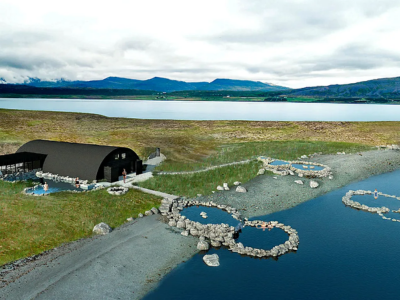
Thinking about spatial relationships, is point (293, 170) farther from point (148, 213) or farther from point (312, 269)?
point (312, 269)

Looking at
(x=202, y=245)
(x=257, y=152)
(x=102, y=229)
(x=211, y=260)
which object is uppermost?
(x=257, y=152)

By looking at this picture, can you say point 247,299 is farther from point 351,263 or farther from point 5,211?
point 5,211

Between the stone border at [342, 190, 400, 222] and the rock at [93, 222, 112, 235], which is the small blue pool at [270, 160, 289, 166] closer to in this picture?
the stone border at [342, 190, 400, 222]

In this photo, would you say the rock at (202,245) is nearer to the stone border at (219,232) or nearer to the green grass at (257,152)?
the stone border at (219,232)

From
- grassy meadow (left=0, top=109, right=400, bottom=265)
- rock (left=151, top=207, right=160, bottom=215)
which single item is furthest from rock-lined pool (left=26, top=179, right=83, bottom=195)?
rock (left=151, top=207, right=160, bottom=215)

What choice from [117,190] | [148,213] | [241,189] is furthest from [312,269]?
[117,190]

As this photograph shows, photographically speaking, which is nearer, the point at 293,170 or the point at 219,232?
the point at 219,232

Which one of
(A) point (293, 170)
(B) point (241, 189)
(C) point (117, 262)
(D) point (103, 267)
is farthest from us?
(A) point (293, 170)
